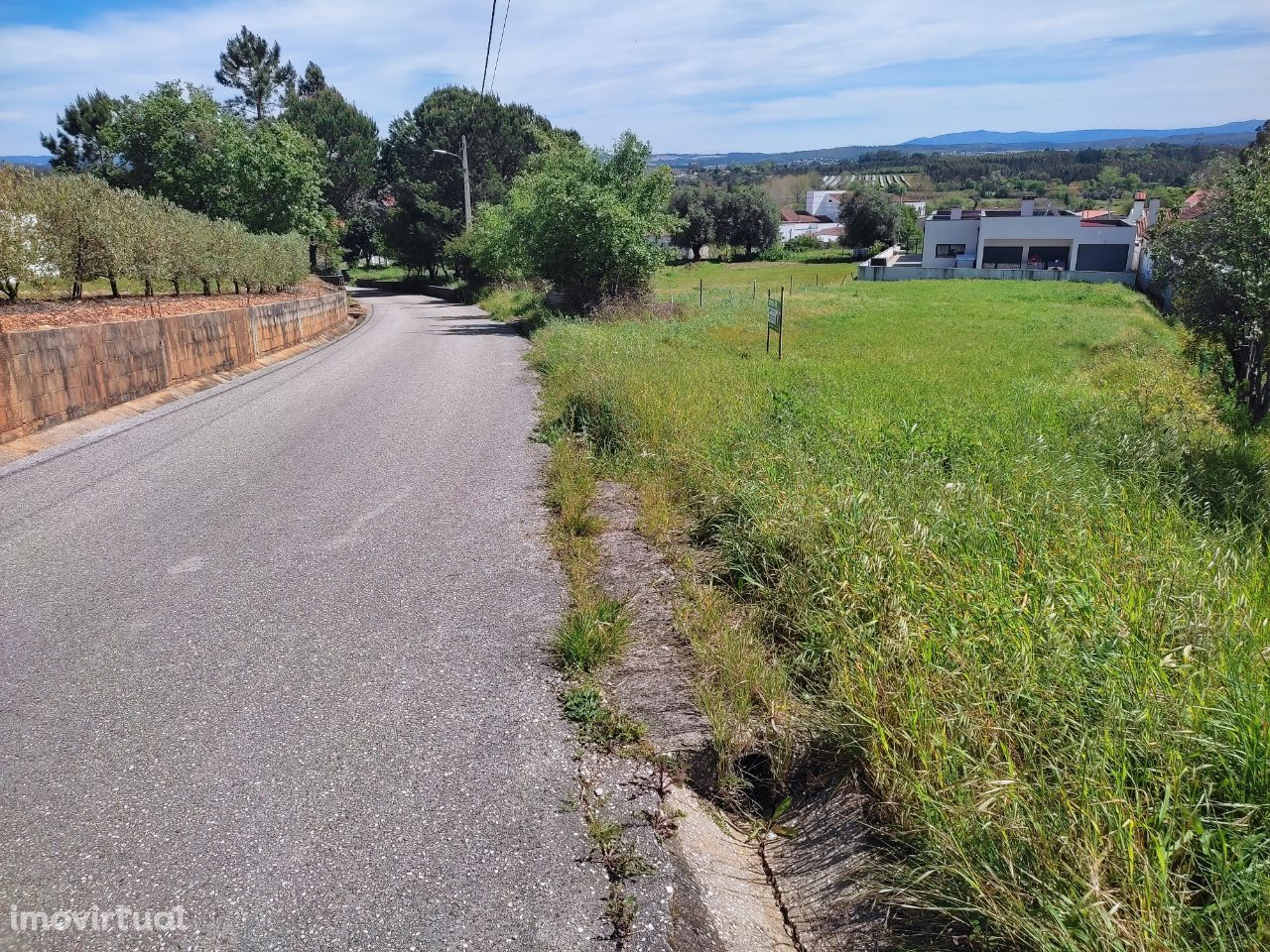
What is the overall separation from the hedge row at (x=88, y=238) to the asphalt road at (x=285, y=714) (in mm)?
7642

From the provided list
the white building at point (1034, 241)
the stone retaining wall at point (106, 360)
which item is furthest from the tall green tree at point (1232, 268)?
the white building at point (1034, 241)

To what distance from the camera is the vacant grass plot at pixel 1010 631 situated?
2.48 meters

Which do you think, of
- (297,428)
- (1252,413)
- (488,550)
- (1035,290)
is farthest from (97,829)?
(1035,290)

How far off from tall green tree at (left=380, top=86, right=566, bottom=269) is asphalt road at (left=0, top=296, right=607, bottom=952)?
5433cm

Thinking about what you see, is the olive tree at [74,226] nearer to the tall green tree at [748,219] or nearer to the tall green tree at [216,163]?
the tall green tree at [216,163]

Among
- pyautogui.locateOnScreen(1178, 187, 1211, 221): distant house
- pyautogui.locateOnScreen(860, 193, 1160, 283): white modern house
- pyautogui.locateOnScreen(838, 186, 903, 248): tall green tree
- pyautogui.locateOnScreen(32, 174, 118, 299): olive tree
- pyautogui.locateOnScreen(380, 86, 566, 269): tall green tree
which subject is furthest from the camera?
pyautogui.locateOnScreen(838, 186, 903, 248): tall green tree

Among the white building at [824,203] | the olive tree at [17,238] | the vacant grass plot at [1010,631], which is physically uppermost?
the white building at [824,203]

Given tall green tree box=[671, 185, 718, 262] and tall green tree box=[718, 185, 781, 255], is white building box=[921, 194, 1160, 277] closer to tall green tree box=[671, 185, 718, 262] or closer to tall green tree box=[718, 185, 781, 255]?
tall green tree box=[718, 185, 781, 255]

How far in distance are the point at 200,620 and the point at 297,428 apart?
246 inches

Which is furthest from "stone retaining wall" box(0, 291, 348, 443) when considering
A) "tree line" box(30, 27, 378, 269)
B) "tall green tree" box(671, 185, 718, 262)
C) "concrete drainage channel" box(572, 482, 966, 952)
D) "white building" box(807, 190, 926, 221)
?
"white building" box(807, 190, 926, 221)

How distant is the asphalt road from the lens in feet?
9.29

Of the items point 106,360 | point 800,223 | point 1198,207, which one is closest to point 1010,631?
point 106,360

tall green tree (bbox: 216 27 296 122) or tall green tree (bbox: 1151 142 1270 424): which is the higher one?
tall green tree (bbox: 216 27 296 122)

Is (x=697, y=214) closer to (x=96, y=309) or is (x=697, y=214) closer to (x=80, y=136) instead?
(x=80, y=136)
